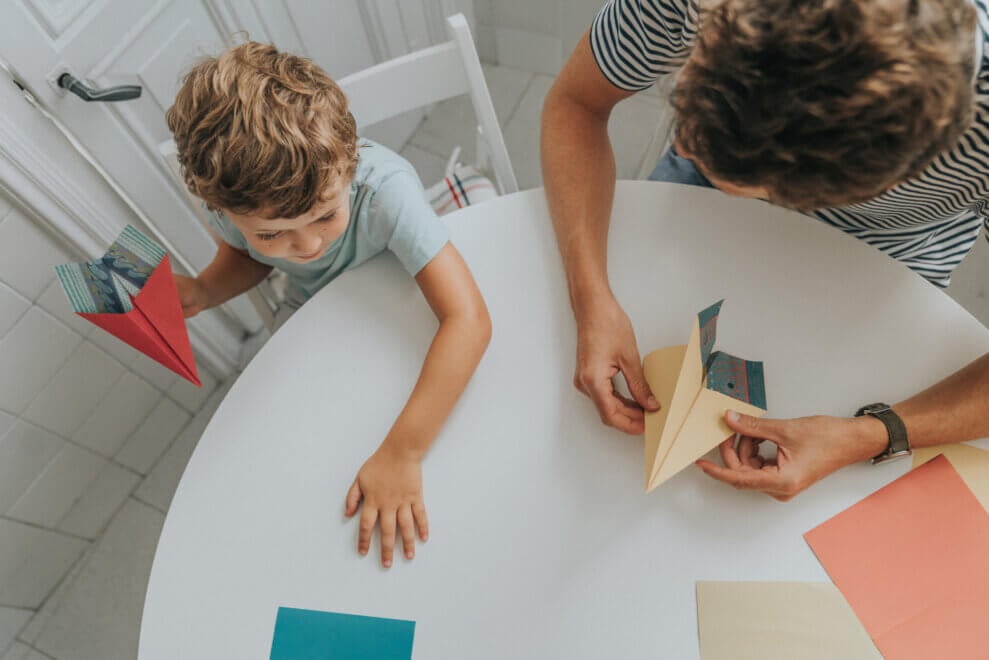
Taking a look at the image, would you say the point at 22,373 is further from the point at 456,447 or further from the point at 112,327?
the point at 456,447

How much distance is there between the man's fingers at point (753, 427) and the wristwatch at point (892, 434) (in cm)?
11

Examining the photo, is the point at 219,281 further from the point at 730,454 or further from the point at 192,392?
the point at 730,454

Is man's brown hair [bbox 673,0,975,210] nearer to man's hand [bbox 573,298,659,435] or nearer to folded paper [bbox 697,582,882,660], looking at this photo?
man's hand [bbox 573,298,659,435]

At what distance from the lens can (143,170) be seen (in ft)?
3.56

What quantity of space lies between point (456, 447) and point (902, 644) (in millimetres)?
502

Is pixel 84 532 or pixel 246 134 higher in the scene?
pixel 246 134

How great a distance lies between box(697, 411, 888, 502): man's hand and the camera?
2.15 ft

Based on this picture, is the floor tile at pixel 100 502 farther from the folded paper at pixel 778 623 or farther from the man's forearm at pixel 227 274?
the folded paper at pixel 778 623

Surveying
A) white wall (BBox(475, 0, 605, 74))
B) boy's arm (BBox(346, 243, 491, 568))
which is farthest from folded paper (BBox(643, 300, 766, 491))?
white wall (BBox(475, 0, 605, 74))

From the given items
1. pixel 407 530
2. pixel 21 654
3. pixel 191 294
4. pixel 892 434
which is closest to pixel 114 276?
pixel 191 294

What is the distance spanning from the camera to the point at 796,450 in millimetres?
659

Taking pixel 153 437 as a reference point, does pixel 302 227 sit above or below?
above

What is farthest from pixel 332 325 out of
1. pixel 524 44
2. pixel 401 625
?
pixel 524 44

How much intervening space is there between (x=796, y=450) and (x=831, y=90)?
0.37 meters
